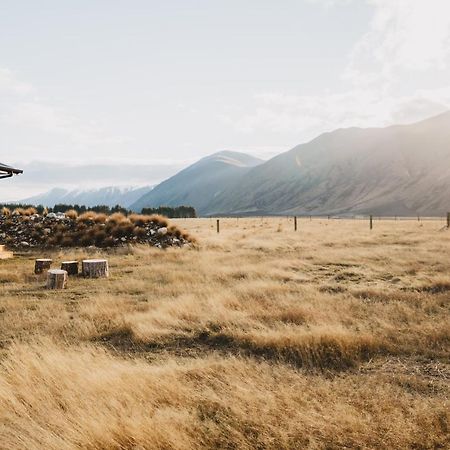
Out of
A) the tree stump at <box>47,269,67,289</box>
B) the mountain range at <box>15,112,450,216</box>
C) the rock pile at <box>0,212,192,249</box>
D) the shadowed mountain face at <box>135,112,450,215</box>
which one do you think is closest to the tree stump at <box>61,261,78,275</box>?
the tree stump at <box>47,269,67,289</box>

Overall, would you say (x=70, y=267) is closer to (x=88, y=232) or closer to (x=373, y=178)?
(x=88, y=232)

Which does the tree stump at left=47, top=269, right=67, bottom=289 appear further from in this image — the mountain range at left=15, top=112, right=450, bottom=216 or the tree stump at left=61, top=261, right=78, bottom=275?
the mountain range at left=15, top=112, right=450, bottom=216

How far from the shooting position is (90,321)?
312 inches

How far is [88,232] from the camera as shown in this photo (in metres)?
22.2

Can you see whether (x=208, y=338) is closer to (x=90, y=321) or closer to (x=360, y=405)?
(x=90, y=321)

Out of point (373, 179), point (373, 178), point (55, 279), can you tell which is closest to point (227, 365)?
point (55, 279)

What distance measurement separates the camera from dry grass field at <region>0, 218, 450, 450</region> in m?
3.79

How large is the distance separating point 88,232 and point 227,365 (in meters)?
18.4

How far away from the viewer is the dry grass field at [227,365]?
379 centimetres

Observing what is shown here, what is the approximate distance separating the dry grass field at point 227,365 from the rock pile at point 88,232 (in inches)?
385

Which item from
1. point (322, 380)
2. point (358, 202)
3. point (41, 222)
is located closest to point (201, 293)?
point (322, 380)

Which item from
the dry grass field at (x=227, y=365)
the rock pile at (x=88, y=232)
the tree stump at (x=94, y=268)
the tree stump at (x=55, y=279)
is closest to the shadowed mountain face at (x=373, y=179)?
the rock pile at (x=88, y=232)

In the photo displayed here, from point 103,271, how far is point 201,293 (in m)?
4.82

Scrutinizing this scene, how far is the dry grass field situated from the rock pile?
9775mm
